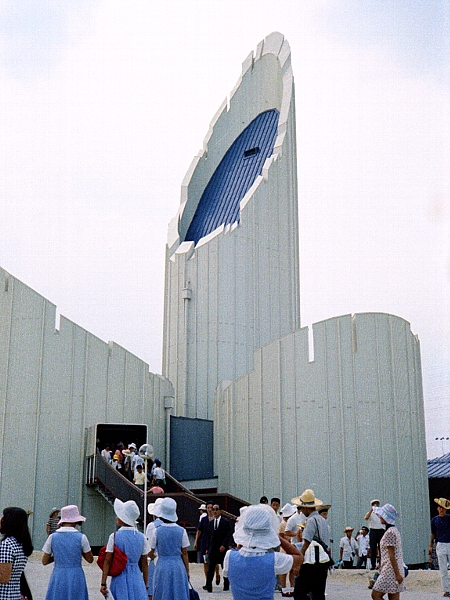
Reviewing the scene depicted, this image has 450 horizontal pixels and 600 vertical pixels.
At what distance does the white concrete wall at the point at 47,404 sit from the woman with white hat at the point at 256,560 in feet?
60.7

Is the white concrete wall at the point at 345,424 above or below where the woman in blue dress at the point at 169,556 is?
above

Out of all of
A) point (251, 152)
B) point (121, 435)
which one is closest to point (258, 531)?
point (121, 435)

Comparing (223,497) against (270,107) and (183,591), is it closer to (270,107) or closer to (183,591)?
(183,591)

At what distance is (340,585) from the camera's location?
1436cm

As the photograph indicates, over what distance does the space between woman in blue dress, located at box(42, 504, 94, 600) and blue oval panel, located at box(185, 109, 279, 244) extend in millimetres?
27315

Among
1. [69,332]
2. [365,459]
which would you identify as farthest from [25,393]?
[365,459]

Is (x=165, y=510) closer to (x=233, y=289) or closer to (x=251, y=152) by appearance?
(x=233, y=289)

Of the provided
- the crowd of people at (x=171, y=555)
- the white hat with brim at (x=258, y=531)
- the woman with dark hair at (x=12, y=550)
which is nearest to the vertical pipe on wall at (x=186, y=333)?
the crowd of people at (x=171, y=555)

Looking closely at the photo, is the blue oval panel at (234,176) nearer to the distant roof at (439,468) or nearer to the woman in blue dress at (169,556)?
Result: the distant roof at (439,468)

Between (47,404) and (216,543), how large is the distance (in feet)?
37.2

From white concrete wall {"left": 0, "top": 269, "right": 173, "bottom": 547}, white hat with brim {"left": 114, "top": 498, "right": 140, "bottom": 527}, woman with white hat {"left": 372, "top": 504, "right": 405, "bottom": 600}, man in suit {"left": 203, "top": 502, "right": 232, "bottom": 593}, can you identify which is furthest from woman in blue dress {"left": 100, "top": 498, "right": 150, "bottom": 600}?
white concrete wall {"left": 0, "top": 269, "right": 173, "bottom": 547}

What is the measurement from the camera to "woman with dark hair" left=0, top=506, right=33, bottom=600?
6445 millimetres

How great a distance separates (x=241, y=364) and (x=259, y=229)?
559 centimetres

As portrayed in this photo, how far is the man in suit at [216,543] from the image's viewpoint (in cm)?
1388
